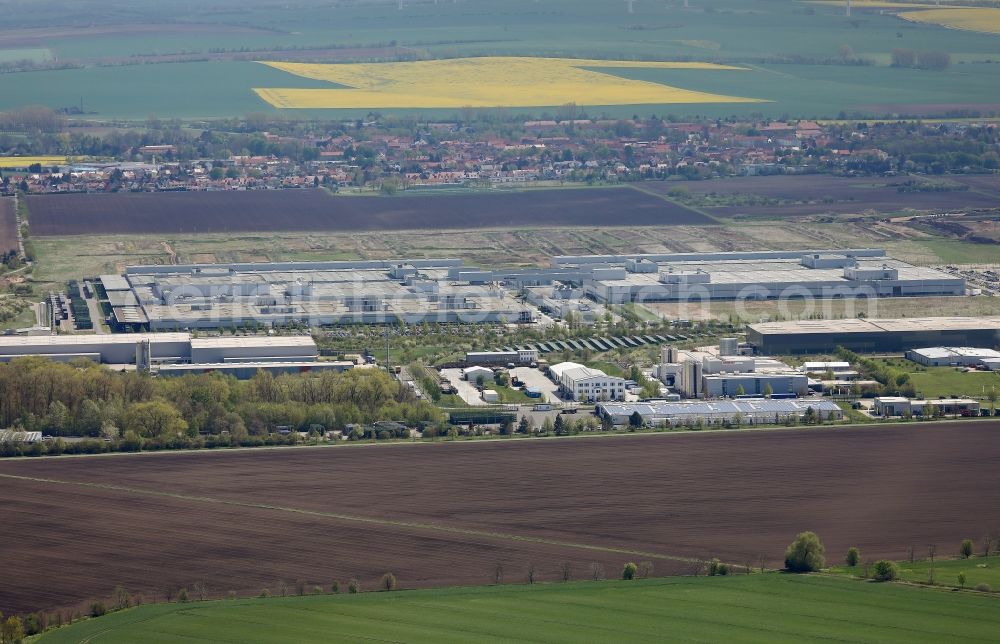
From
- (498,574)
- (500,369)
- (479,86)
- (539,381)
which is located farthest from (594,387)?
(479,86)

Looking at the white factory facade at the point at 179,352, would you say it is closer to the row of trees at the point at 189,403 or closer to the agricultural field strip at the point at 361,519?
the row of trees at the point at 189,403

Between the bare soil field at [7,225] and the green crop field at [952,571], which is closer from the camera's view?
the green crop field at [952,571]

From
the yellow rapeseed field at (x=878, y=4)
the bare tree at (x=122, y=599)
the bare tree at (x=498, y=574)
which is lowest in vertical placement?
the bare tree at (x=498, y=574)

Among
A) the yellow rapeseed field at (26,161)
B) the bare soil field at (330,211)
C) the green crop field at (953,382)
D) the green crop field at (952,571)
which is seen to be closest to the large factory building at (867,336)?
the green crop field at (953,382)

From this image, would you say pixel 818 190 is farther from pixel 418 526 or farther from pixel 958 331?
pixel 418 526

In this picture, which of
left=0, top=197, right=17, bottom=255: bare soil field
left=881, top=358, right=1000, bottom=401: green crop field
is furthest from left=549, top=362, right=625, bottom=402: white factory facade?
left=0, top=197, right=17, bottom=255: bare soil field

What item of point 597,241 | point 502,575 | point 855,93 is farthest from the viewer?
point 855,93

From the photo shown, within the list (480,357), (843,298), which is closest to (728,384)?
(480,357)
